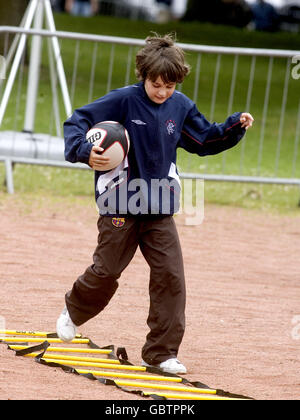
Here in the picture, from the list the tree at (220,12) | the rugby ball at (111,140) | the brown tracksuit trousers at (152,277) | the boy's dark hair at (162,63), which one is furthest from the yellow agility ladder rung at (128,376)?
the tree at (220,12)

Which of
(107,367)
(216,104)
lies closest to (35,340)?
(107,367)

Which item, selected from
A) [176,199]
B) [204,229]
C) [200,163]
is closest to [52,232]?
[204,229]

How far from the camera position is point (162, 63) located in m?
5.06

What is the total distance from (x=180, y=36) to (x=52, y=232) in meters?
21.7

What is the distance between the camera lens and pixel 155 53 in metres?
5.14

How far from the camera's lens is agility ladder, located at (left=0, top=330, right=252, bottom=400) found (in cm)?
483

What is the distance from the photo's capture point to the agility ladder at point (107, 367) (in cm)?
483

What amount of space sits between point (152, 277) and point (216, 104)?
14.5m

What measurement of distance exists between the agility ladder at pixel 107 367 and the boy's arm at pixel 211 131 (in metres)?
1.26

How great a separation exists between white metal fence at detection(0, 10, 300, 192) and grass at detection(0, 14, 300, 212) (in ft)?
0.11
